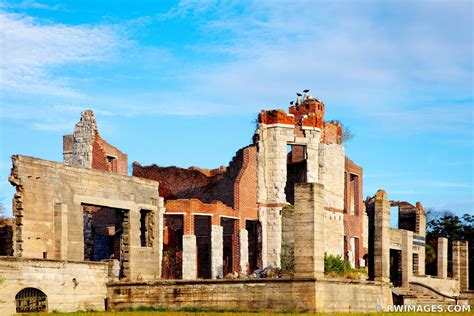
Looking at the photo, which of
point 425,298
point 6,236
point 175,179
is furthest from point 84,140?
point 425,298

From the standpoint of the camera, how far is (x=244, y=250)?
44531 mm

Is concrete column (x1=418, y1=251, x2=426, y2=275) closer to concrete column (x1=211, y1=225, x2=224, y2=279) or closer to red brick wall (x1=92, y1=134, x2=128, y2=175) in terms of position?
concrete column (x1=211, y1=225, x2=224, y2=279)

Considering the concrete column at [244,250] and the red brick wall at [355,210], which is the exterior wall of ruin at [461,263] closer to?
the red brick wall at [355,210]

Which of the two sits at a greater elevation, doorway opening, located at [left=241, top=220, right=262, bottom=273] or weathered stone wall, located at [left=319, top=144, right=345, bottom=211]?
weathered stone wall, located at [left=319, top=144, right=345, bottom=211]

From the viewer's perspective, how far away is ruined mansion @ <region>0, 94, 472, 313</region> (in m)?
30.1

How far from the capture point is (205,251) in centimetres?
4697

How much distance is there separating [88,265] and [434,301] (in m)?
15.8

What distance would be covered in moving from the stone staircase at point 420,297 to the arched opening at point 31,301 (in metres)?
14.2

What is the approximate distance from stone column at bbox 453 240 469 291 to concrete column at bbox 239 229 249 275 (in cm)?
1345

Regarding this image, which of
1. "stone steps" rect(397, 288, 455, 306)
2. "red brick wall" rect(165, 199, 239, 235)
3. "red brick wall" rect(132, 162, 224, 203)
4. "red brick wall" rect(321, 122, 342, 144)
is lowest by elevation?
"stone steps" rect(397, 288, 455, 306)

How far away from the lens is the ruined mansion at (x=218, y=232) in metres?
30.1

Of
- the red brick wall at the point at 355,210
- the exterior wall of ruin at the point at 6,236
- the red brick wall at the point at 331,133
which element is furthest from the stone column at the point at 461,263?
A: the exterior wall of ruin at the point at 6,236

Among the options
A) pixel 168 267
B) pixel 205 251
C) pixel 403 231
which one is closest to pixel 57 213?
pixel 168 267

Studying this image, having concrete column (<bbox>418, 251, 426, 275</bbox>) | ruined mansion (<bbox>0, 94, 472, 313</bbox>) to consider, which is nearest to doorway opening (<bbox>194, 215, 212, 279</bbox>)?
ruined mansion (<bbox>0, 94, 472, 313</bbox>)
